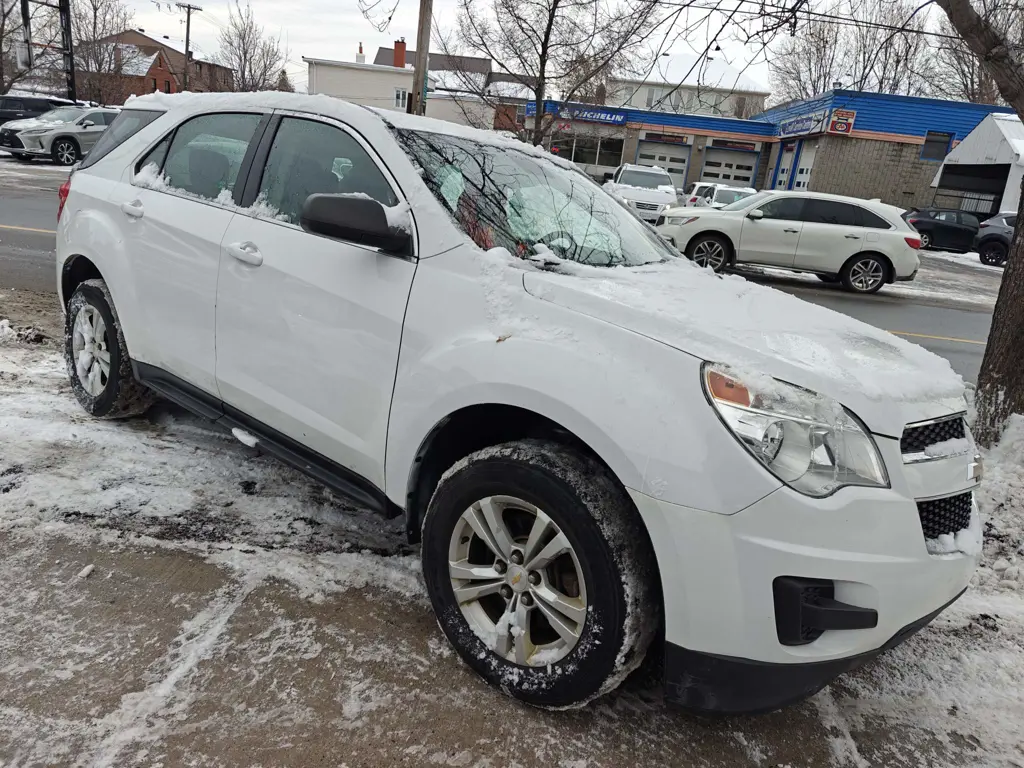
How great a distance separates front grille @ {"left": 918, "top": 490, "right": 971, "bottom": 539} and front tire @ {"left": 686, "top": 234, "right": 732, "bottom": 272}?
11.4 metres

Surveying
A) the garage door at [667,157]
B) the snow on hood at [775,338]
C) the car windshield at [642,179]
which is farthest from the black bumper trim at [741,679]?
the garage door at [667,157]

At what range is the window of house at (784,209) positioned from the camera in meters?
13.0

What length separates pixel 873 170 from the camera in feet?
108

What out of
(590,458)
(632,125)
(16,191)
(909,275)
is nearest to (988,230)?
(909,275)

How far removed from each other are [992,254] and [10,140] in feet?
101

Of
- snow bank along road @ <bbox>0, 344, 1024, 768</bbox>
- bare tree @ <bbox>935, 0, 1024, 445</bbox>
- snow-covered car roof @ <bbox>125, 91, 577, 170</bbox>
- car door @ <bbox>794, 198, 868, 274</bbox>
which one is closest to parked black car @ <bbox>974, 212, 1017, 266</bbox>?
car door @ <bbox>794, 198, 868, 274</bbox>

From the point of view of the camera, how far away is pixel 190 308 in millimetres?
3174

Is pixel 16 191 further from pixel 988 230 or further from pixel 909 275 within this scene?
pixel 988 230

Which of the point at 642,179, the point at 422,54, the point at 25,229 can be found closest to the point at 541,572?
the point at 25,229

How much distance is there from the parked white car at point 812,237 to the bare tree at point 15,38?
133ft

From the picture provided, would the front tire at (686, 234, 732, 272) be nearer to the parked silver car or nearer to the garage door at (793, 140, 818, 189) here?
the parked silver car

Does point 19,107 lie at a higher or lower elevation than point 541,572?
higher

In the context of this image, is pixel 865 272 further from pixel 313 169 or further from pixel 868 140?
pixel 868 140

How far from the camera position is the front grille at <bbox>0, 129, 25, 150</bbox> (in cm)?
2172
